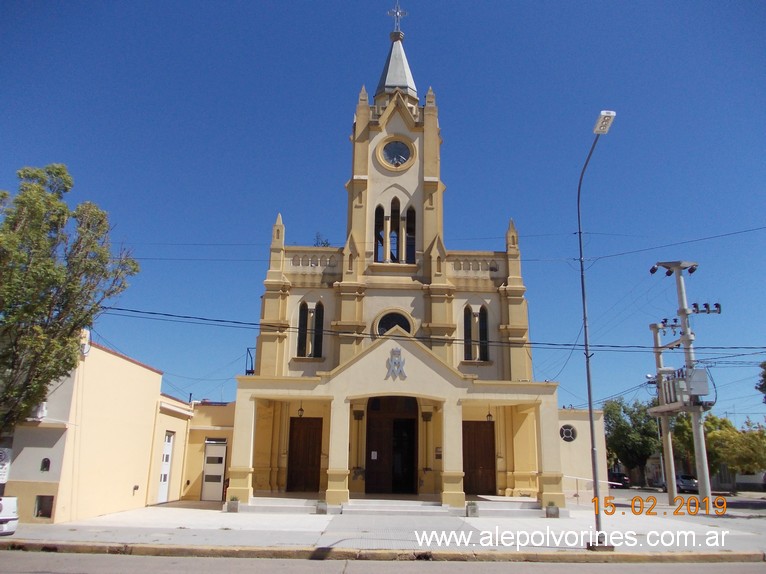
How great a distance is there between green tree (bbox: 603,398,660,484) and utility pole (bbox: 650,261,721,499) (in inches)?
1143

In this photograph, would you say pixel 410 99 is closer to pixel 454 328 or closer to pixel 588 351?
pixel 454 328

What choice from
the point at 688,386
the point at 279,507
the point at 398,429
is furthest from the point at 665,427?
the point at 279,507

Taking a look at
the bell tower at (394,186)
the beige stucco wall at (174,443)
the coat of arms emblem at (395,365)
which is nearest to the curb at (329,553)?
the coat of arms emblem at (395,365)

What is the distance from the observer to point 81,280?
1677cm

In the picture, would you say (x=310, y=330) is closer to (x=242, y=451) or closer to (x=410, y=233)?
(x=242, y=451)

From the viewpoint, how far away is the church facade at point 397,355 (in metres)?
21.9

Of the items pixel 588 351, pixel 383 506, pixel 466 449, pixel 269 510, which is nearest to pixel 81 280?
pixel 269 510

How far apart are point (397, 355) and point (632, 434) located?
42472 mm

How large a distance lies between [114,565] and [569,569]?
8.66 metres

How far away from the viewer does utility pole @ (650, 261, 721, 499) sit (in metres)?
Result: 27.2

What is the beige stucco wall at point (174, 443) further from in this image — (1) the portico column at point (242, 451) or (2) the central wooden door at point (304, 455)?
(2) the central wooden door at point (304, 455)

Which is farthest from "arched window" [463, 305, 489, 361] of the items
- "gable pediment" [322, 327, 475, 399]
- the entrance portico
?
"gable pediment" [322, 327, 475, 399]

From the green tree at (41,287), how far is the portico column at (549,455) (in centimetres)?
1505

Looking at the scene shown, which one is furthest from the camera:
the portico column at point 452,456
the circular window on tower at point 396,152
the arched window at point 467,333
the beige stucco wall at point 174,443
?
the circular window on tower at point 396,152
